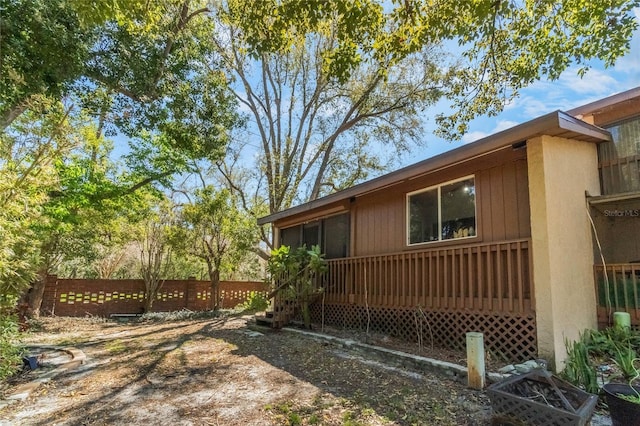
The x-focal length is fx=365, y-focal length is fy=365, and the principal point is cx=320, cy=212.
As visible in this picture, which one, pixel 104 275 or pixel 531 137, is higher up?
pixel 531 137

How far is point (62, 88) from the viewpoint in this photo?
22.3 feet

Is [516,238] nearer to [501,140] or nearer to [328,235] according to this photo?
[501,140]

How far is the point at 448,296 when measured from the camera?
19.8 feet

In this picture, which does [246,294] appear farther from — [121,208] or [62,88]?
[62,88]

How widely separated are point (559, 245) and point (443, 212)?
6.73 feet

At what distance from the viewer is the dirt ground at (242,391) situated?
3.40 m

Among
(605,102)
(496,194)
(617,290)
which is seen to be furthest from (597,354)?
(605,102)

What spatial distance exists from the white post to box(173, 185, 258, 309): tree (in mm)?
10438

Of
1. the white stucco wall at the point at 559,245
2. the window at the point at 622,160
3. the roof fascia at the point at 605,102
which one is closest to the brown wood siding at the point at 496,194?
the white stucco wall at the point at 559,245

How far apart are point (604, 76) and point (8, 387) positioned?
11513 mm

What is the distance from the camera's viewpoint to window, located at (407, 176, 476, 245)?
246 inches

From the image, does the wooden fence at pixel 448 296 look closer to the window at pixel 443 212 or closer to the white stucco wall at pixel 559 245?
the white stucco wall at pixel 559 245

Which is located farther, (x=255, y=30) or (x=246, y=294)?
(x=246, y=294)

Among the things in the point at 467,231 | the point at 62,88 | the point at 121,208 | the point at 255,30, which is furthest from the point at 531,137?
the point at 121,208
